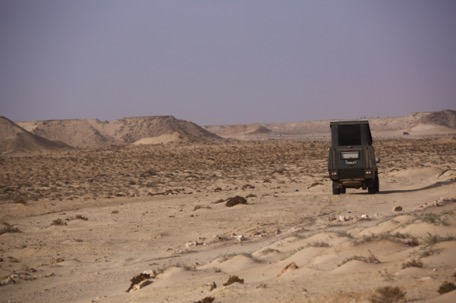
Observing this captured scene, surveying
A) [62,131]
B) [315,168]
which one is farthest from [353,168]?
[62,131]

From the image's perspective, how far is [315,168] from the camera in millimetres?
52375

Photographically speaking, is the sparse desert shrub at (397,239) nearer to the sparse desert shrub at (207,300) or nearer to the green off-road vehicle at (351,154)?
the sparse desert shrub at (207,300)

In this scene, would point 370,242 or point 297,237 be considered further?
point 297,237

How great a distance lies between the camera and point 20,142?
110438mm

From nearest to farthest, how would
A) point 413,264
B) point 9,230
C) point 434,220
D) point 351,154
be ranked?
point 413,264 → point 434,220 → point 9,230 → point 351,154

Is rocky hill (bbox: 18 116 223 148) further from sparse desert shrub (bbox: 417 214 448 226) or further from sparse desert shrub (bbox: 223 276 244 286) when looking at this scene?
sparse desert shrub (bbox: 223 276 244 286)

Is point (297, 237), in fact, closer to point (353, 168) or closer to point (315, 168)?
point (353, 168)

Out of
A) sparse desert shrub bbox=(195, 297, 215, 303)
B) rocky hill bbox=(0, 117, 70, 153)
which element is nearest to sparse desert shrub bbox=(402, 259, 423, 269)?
sparse desert shrub bbox=(195, 297, 215, 303)

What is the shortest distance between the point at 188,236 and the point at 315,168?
31872 mm

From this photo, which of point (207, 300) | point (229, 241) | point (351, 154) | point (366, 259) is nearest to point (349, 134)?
point (351, 154)

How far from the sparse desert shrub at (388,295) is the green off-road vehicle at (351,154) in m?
18.3

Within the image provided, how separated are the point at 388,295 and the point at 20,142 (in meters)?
107

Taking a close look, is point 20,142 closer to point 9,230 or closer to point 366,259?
point 9,230

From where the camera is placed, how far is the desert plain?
431 inches
